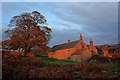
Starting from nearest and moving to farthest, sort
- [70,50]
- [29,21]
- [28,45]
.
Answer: [28,45] < [29,21] < [70,50]

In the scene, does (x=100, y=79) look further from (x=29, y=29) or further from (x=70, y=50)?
(x=70, y=50)

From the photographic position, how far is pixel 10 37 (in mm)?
35938

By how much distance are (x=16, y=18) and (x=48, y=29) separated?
263 inches

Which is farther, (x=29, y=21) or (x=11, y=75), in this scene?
(x=29, y=21)

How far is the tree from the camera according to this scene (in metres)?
34.2

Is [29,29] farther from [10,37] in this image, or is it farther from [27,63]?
[27,63]

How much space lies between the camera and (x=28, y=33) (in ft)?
115

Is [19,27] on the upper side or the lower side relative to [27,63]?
upper

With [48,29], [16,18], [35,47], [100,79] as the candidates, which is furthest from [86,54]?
[100,79]

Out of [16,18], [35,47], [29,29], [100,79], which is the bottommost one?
[100,79]

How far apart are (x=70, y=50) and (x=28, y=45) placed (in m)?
17.6

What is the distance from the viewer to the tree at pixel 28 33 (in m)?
34.2

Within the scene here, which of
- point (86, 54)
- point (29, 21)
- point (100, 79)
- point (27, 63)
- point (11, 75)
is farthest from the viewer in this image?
point (86, 54)

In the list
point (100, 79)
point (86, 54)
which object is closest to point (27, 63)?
point (100, 79)
